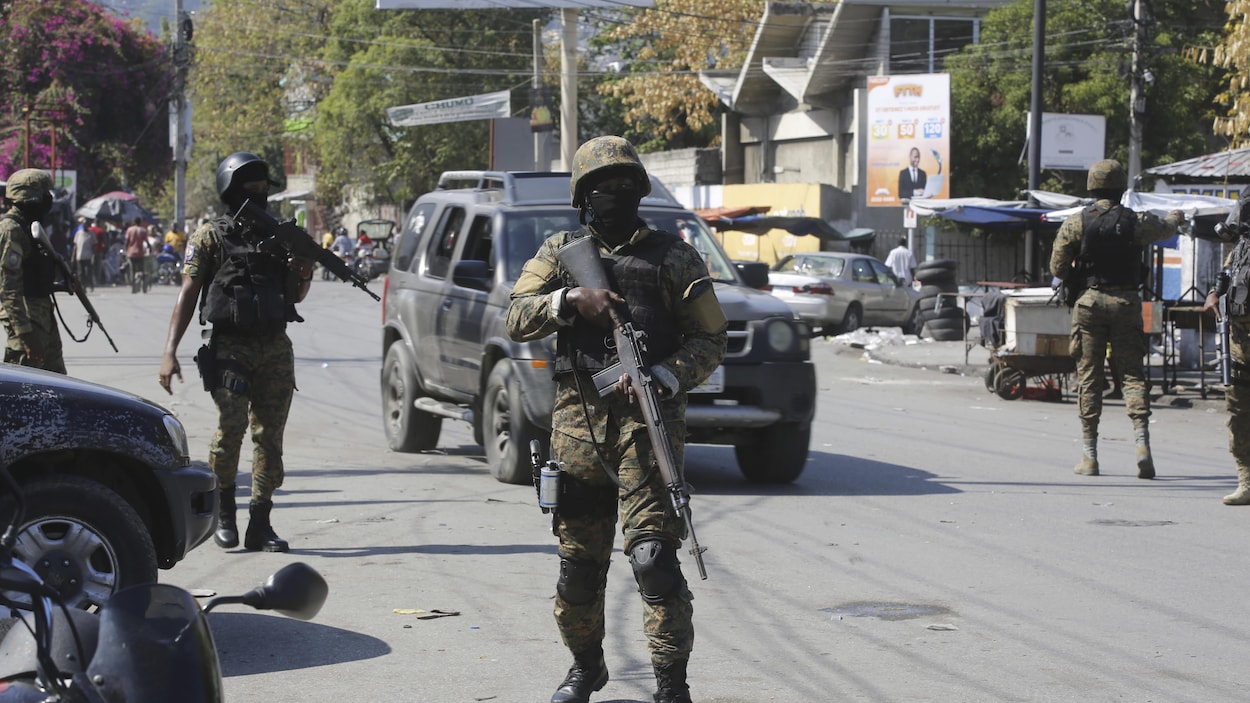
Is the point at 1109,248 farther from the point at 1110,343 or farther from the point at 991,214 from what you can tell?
the point at 991,214

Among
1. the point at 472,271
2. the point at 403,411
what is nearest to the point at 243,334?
the point at 472,271

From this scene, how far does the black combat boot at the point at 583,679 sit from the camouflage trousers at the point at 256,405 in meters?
2.94

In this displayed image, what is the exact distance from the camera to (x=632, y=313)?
16.5ft

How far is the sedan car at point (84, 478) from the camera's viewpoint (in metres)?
5.19

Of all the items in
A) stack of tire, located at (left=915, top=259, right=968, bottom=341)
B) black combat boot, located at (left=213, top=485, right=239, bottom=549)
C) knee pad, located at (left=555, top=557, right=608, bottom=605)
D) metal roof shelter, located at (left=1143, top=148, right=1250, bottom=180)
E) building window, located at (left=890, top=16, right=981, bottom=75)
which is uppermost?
building window, located at (left=890, top=16, right=981, bottom=75)

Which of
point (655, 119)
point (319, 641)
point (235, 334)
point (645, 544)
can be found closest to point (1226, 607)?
point (645, 544)

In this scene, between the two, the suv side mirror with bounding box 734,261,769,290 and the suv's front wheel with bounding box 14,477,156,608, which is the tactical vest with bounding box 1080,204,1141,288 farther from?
the suv's front wheel with bounding box 14,477,156,608

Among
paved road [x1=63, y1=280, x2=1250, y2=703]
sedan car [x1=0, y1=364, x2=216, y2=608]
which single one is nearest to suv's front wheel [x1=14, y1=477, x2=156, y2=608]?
sedan car [x1=0, y1=364, x2=216, y2=608]

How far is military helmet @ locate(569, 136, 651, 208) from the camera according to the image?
500cm

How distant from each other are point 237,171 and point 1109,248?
19.7ft

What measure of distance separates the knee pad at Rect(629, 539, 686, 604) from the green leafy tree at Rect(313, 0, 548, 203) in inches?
1798

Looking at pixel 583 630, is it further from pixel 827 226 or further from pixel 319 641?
pixel 827 226

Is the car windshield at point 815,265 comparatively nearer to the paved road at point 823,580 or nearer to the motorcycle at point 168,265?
the paved road at point 823,580

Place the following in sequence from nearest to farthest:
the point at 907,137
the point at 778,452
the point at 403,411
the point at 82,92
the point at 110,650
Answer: the point at 110,650 → the point at 778,452 → the point at 403,411 → the point at 907,137 → the point at 82,92
